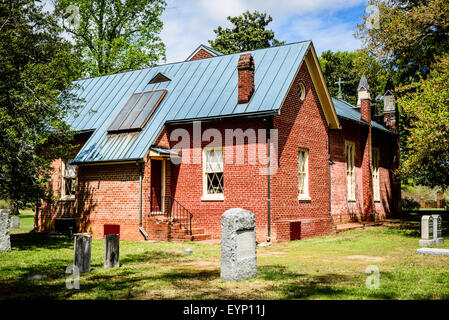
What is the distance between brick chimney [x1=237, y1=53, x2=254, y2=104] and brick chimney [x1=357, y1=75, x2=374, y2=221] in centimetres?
1054

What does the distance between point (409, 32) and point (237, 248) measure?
15.5 metres

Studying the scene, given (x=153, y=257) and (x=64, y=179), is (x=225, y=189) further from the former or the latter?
(x=64, y=179)

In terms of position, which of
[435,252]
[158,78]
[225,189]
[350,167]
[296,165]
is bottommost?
[435,252]

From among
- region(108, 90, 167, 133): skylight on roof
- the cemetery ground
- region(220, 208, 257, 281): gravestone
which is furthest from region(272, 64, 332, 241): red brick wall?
region(220, 208, 257, 281): gravestone

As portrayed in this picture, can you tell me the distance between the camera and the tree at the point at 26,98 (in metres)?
12.8

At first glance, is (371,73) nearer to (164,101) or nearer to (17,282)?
(164,101)

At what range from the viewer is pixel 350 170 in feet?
79.0

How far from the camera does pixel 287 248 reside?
45.3 ft

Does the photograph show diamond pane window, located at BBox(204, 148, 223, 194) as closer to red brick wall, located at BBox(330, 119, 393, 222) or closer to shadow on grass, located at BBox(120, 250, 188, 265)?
shadow on grass, located at BBox(120, 250, 188, 265)

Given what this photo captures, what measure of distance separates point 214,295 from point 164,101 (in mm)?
12766

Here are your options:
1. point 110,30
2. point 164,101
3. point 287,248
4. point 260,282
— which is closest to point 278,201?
point 287,248

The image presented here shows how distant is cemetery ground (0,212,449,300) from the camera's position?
7039 mm

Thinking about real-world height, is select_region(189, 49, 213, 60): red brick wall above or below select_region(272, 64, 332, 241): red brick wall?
above

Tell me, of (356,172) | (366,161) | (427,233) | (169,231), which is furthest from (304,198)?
(366,161)
